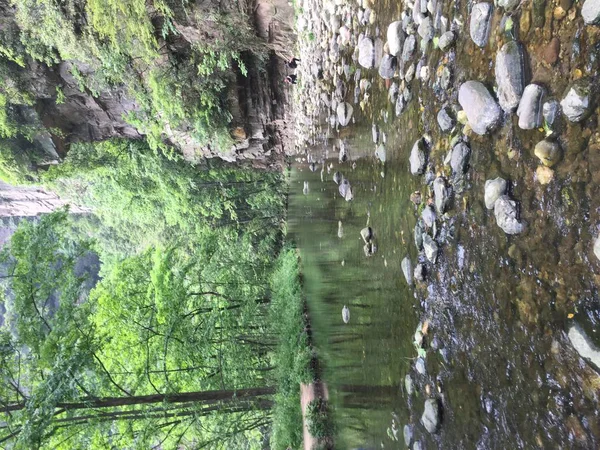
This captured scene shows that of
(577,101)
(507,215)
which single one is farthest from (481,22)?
(507,215)

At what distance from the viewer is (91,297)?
8.20m

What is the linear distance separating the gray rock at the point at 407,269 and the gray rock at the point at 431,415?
2.86 feet

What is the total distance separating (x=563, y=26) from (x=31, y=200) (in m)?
21.6

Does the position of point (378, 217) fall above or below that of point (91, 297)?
below

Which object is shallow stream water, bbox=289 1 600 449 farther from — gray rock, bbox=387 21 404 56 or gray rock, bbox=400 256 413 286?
gray rock, bbox=387 21 404 56

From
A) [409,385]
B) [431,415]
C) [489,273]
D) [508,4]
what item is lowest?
[431,415]

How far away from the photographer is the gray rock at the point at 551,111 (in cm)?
174

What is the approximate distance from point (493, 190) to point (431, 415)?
167 cm

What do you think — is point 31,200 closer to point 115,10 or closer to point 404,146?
point 115,10

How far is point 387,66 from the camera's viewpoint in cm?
355

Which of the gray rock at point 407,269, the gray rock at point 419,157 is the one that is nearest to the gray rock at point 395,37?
the gray rock at point 419,157

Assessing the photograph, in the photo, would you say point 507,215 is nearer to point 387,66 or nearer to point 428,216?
point 428,216

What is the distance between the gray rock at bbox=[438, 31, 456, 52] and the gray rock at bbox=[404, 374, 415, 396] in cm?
248

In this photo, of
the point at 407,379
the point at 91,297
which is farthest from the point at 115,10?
the point at 407,379
